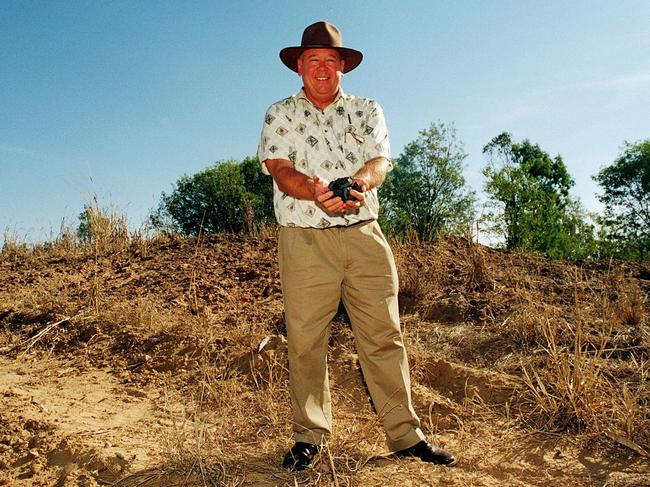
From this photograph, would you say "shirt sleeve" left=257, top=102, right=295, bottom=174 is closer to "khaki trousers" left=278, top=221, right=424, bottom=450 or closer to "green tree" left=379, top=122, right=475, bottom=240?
"khaki trousers" left=278, top=221, right=424, bottom=450

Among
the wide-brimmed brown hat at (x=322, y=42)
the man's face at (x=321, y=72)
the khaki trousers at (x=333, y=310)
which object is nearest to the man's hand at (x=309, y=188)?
the khaki trousers at (x=333, y=310)

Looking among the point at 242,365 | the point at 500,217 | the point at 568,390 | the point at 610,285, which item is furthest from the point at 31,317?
the point at 500,217

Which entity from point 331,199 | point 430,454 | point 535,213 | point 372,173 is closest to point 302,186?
point 331,199

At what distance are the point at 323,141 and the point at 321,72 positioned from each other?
0.34m

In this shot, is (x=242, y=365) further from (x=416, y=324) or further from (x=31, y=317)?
(x=31, y=317)

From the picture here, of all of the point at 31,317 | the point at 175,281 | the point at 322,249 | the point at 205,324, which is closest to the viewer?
the point at 322,249

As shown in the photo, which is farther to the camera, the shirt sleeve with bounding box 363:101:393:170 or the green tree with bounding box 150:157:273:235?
the green tree with bounding box 150:157:273:235

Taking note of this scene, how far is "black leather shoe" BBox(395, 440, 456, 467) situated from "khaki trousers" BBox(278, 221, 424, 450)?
0.12ft

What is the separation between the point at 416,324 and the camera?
5.02 meters

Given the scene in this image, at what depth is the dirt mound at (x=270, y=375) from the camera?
2.78m

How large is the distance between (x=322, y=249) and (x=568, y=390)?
5.53 ft

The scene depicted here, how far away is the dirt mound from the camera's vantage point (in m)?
2.78

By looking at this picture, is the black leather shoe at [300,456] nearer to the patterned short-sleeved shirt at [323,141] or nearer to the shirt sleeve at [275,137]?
the patterned short-sleeved shirt at [323,141]

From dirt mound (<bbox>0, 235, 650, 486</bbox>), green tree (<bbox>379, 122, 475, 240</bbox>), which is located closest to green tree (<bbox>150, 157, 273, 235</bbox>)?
green tree (<bbox>379, 122, 475, 240</bbox>)
